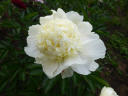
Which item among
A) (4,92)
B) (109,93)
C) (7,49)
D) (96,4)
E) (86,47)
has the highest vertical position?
(96,4)

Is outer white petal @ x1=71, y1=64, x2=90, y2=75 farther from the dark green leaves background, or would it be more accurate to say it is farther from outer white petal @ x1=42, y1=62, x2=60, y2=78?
the dark green leaves background

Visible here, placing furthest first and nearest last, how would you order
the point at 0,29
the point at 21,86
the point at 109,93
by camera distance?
the point at 0,29 → the point at 21,86 → the point at 109,93

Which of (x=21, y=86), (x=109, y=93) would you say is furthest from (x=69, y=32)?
(x=21, y=86)

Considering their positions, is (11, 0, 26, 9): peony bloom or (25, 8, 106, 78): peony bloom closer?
(25, 8, 106, 78): peony bloom

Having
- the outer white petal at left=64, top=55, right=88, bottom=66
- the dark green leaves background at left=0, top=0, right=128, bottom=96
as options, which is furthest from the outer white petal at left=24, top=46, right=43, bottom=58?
the dark green leaves background at left=0, top=0, right=128, bottom=96

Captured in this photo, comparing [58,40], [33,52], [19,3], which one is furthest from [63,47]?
[19,3]

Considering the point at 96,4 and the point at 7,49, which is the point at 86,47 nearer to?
the point at 7,49

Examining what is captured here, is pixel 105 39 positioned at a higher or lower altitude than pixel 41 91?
higher

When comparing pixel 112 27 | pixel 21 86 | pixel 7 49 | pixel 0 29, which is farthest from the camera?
pixel 112 27
